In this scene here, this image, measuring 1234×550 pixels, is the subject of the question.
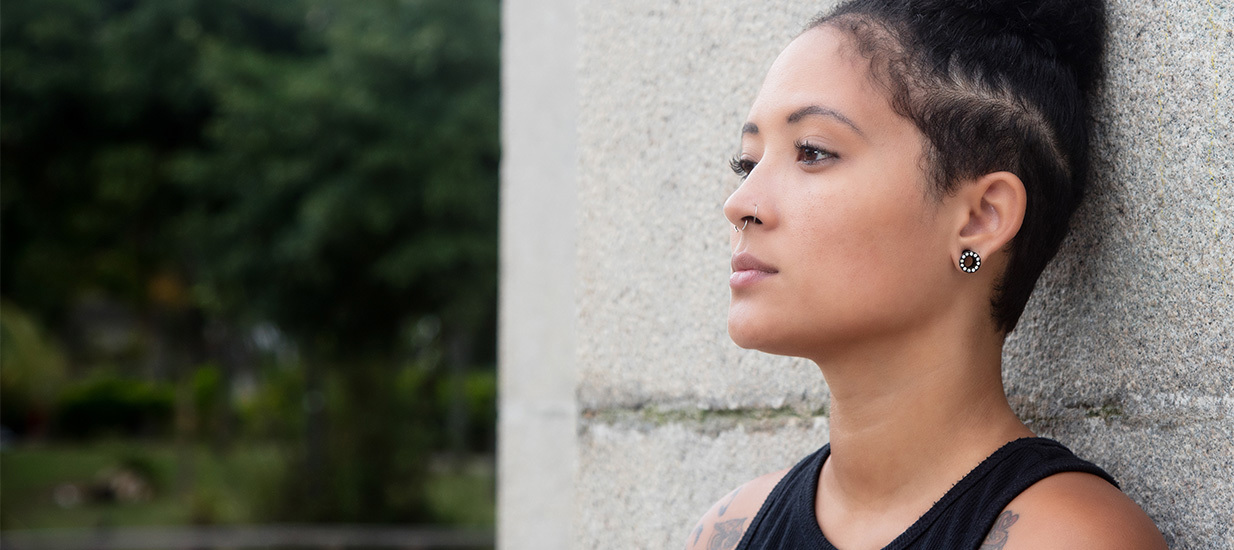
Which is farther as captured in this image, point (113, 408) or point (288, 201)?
point (113, 408)

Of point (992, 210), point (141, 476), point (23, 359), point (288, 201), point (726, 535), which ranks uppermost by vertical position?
point (992, 210)

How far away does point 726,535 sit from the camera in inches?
70.6

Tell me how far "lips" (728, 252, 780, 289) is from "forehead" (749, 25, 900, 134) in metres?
0.19

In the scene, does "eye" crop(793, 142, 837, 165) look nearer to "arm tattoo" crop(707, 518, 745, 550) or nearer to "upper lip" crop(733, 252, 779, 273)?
"upper lip" crop(733, 252, 779, 273)

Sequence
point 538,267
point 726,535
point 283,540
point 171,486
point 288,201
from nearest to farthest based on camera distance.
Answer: point 726,535 < point 538,267 < point 288,201 < point 283,540 < point 171,486

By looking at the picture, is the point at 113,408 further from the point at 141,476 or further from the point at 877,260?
the point at 877,260

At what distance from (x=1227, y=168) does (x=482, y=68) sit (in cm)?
1048

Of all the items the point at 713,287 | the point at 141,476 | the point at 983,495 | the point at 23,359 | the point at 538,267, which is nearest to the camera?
the point at 983,495

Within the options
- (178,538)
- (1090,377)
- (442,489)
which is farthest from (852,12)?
(442,489)

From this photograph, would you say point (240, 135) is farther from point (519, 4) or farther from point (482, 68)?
point (519, 4)

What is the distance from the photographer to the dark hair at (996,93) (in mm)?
1403

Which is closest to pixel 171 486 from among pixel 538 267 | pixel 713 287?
pixel 538 267

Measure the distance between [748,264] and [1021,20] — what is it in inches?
19.7

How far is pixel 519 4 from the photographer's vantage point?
13.8ft
